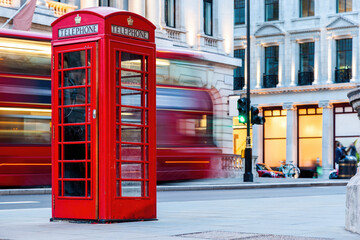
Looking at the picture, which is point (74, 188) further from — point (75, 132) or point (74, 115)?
point (74, 115)

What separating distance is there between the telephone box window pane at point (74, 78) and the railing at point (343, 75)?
37.6 m

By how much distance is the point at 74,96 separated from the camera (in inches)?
356

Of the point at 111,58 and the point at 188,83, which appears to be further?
the point at 188,83

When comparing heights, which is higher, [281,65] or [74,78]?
[281,65]

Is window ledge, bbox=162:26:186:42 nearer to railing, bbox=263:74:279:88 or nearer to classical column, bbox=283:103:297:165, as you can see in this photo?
railing, bbox=263:74:279:88

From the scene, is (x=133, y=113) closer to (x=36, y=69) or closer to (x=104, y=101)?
(x=104, y=101)

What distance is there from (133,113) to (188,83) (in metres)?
13.1

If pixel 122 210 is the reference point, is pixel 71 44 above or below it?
above

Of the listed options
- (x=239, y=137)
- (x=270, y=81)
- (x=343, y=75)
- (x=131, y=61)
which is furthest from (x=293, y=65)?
(x=131, y=61)

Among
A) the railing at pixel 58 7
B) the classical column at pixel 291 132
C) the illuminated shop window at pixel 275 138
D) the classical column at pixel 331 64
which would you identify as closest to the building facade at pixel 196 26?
the railing at pixel 58 7

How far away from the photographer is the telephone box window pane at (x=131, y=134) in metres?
9.01

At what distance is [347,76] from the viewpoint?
147 ft

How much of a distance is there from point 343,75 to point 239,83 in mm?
7680

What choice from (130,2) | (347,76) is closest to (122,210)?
(130,2)
